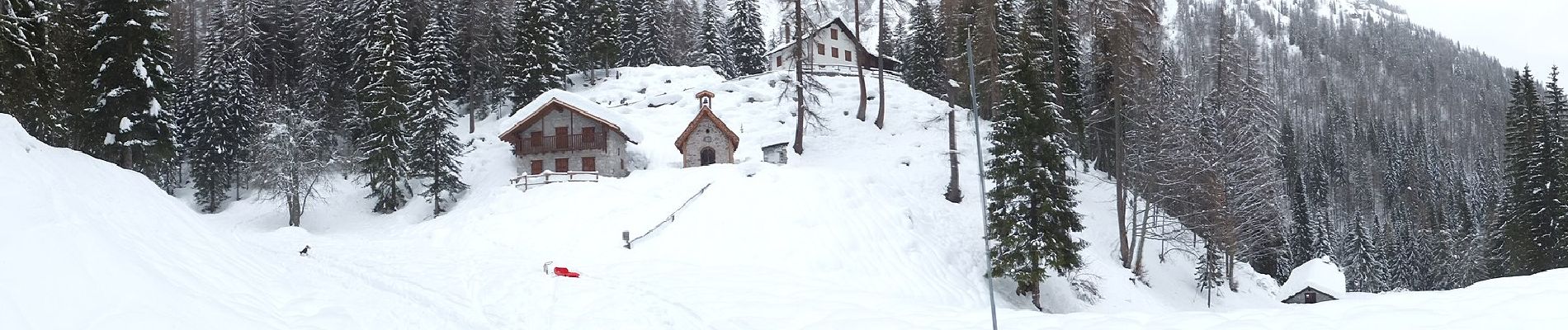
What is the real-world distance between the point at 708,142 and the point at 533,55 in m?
22.4

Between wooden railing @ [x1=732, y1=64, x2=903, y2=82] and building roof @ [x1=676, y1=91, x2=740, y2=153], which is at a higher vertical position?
wooden railing @ [x1=732, y1=64, x2=903, y2=82]

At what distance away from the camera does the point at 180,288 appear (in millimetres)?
7703

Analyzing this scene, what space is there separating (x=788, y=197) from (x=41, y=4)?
2407 centimetres

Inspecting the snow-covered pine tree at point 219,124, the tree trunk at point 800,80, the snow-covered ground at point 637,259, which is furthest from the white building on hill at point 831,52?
the snow-covered pine tree at point 219,124

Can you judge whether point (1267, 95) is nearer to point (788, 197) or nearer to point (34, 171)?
point (788, 197)

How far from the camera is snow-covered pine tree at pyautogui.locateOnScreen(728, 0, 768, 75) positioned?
246ft

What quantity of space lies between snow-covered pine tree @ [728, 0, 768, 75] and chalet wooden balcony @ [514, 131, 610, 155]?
1343 inches

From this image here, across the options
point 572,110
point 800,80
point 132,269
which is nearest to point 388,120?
point 572,110

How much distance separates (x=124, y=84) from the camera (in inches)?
1069

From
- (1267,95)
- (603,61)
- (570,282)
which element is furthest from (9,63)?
(1267,95)

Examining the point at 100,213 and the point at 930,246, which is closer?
the point at 100,213

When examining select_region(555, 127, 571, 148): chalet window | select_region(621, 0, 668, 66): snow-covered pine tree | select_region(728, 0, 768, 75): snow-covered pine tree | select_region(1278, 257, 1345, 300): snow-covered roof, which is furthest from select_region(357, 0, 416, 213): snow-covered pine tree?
select_region(1278, 257, 1345, 300): snow-covered roof

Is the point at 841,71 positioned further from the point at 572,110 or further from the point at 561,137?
the point at 561,137

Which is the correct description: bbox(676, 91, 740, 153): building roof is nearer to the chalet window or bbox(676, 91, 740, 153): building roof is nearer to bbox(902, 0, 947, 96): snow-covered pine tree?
the chalet window
